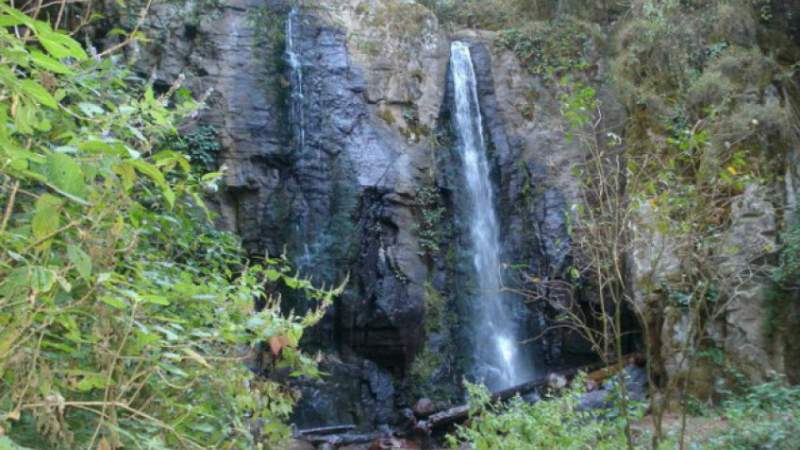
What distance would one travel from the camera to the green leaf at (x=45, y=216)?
1470 millimetres

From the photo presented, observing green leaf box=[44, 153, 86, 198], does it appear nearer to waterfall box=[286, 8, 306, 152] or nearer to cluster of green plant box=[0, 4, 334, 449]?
cluster of green plant box=[0, 4, 334, 449]

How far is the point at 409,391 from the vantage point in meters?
11.7

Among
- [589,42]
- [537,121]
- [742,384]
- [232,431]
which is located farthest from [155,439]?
[589,42]

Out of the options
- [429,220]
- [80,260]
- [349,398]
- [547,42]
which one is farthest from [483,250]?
[80,260]

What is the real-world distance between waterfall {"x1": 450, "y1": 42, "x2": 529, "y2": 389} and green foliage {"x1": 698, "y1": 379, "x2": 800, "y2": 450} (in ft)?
16.6

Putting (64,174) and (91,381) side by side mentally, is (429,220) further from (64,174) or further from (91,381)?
(64,174)

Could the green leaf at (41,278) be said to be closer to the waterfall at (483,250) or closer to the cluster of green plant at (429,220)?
the cluster of green plant at (429,220)

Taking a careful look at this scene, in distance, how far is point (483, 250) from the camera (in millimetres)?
12961

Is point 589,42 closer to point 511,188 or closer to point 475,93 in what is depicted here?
point 475,93

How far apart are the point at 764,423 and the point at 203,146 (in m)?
9.14

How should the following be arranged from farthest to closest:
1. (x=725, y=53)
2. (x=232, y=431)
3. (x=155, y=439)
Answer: (x=725, y=53), (x=232, y=431), (x=155, y=439)

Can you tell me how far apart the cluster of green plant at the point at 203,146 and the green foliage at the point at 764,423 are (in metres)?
8.52

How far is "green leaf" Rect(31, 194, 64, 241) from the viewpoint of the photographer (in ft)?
4.82

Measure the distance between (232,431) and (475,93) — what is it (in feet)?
39.8
